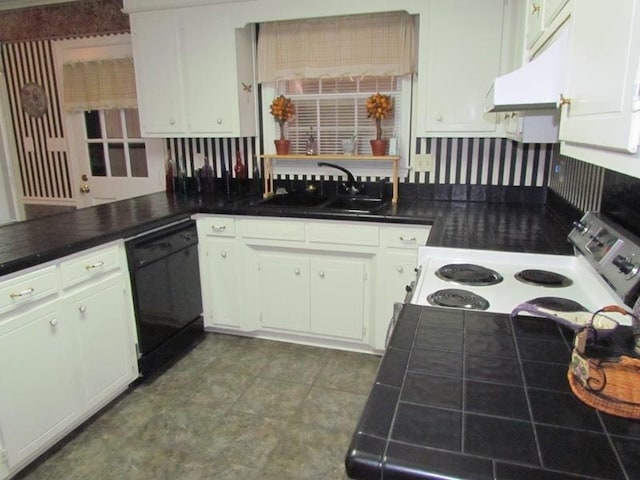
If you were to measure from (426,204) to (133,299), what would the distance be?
186cm

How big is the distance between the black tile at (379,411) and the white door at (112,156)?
10.6ft

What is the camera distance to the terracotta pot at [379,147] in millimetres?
2982

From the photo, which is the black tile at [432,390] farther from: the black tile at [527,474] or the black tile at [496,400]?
the black tile at [527,474]

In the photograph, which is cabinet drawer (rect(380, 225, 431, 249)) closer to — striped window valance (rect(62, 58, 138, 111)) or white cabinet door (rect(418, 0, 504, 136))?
white cabinet door (rect(418, 0, 504, 136))

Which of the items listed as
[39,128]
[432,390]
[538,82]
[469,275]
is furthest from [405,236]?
[39,128]

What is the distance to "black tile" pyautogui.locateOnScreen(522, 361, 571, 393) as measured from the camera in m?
0.93

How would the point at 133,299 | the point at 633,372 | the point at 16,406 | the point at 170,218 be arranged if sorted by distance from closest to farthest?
the point at 633,372 → the point at 16,406 → the point at 133,299 → the point at 170,218

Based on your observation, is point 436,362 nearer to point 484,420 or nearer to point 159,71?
point 484,420

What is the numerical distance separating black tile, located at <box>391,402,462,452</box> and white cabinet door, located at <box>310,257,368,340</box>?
1.93m

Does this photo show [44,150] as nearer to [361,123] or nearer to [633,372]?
[361,123]

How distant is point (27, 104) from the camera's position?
387 centimetres

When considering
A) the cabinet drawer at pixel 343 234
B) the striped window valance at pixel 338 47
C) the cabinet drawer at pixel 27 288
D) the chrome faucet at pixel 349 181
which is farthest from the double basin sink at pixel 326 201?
the cabinet drawer at pixel 27 288

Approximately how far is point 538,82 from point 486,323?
82 cm

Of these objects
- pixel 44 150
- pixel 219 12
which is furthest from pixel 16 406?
pixel 44 150
